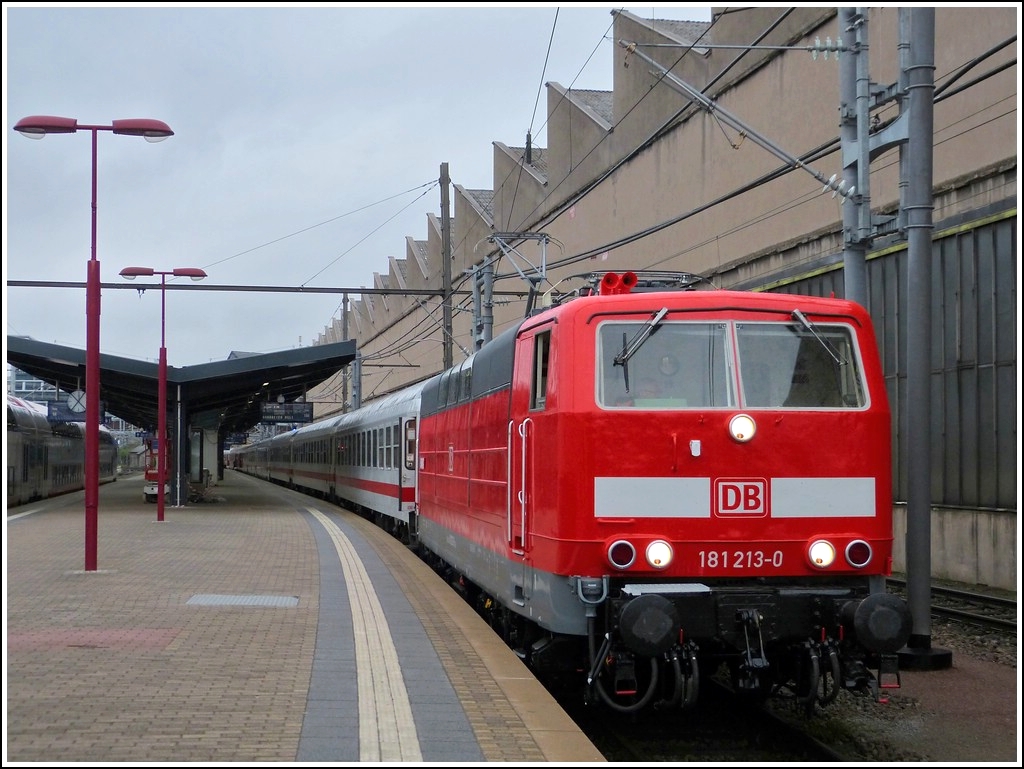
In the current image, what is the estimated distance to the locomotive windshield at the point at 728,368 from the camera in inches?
303

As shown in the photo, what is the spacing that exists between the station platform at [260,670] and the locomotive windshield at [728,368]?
6.94ft

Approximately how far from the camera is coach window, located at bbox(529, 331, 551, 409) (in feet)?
27.0

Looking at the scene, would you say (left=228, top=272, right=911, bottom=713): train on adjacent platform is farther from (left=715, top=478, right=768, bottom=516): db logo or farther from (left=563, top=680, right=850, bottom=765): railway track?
(left=563, top=680, right=850, bottom=765): railway track

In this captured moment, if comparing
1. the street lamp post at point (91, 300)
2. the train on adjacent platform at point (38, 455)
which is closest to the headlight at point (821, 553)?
the street lamp post at point (91, 300)

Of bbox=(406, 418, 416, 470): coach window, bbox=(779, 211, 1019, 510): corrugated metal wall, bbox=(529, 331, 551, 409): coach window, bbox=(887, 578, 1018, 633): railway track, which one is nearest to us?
bbox=(529, 331, 551, 409): coach window

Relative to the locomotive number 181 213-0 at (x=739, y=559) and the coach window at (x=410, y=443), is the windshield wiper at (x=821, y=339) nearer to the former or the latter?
the locomotive number 181 213-0 at (x=739, y=559)

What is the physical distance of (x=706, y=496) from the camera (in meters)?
7.53

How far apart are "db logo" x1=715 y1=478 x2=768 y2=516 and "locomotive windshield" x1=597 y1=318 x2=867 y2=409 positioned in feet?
1.65

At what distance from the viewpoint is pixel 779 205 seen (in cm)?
2089

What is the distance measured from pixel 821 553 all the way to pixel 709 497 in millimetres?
818

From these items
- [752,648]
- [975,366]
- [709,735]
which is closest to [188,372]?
[975,366]

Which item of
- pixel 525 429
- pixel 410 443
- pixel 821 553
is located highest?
pixel 525 429

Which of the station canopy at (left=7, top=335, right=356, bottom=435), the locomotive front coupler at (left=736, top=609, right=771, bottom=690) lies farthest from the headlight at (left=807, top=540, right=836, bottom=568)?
the station canopy at (left=7, top=335, right=356, bottom=435)

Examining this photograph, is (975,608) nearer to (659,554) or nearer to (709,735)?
(709,735)
